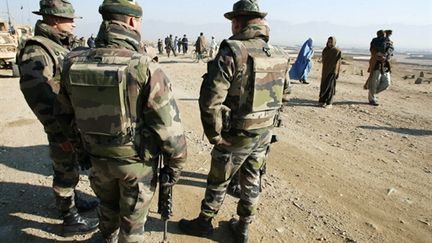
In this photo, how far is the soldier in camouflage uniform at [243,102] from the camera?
2.73m

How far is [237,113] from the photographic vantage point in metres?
2.93

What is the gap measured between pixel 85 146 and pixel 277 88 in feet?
5.45

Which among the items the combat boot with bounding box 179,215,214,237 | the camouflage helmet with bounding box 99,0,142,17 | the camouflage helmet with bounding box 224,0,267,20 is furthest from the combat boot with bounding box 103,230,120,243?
the camouflage helmet with bounding box 224,0,267,20

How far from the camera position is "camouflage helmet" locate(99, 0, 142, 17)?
86.8 inches

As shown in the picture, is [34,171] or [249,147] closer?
[249,147]

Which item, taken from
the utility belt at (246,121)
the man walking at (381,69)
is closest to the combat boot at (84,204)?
the utility belt at (246,121)

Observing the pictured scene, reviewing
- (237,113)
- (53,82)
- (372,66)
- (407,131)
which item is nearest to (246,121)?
(237,113)

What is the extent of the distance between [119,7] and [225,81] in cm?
97

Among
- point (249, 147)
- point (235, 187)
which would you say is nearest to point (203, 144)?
point (235, 187)

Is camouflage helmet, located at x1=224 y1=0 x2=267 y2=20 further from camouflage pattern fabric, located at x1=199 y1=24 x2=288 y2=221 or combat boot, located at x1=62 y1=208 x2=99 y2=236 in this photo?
combat boot, located at x1=62 y1=208 x2=99 y2=236

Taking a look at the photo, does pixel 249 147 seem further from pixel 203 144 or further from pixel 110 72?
pixel 203 144

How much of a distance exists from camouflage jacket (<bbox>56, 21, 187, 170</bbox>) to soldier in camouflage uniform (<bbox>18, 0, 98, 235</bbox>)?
0.53 m

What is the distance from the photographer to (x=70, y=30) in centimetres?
315

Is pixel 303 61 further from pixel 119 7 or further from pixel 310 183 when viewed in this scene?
pixel 119 7
